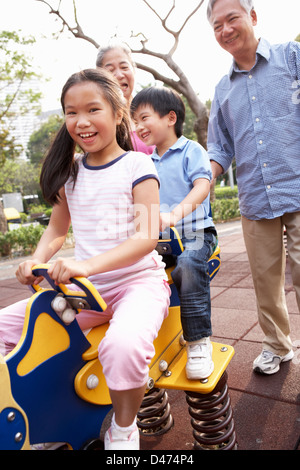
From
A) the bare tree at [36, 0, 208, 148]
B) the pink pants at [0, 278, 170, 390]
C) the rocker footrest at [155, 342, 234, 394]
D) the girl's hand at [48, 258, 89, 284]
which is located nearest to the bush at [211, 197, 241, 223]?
the bare tree at [36, 0, 208, 148]

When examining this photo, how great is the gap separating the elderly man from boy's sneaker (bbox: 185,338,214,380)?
784mm

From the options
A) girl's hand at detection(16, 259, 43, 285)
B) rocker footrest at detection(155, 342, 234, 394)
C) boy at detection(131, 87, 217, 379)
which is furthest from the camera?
boy at detection(131, 87, 217, 379)

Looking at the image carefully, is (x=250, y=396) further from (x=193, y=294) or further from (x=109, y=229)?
(x=109, y=229)

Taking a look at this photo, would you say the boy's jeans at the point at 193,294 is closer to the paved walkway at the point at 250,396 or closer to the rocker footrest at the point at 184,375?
the rocker footrest at the point at 184,375

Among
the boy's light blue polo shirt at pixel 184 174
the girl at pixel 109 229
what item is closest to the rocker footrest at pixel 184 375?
the girl at pixel 109 229

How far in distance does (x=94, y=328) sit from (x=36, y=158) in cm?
5588

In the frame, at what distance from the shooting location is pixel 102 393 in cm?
140

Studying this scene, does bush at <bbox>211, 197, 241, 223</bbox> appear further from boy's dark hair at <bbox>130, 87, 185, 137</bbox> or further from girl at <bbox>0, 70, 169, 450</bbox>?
girl at <bbox>0, 70, 169, 450</bbox>

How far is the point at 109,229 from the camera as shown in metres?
1.48

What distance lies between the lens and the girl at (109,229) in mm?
1234

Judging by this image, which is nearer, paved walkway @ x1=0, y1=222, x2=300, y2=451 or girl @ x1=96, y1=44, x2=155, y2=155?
paved walkway @ x1=0, y1=222, x2=300, y2=451

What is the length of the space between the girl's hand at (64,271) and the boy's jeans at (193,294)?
0.51 metres

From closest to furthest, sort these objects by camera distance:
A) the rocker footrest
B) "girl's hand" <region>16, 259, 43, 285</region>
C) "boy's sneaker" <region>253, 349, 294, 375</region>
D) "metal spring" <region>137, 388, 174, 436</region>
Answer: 1. "girl's hand" <region>16, 259, 43, 285</region>
2. the rocker footrest
3. "metal spring" <region>137, 388, 174, 436</region>
4. "boy's sneaker" <region>253, 349, 294, 375</region>

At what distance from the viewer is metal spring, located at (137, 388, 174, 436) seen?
75.3 inches
